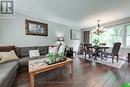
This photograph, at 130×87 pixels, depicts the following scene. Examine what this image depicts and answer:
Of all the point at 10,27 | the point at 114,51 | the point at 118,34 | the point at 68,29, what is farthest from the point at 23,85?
the point at 118,34

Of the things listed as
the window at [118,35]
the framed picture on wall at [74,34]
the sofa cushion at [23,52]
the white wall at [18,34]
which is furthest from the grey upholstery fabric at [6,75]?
the window at [118,35]

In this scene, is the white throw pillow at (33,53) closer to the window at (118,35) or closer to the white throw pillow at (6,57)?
the white throw pillow at (6,57)

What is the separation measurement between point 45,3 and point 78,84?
2909mm

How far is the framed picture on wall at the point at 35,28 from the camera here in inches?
185

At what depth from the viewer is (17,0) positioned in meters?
3.14

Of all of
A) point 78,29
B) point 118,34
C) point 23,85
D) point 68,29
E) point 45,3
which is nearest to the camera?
point 23,85

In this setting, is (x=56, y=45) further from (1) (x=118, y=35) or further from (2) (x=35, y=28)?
(1) (x=118, y=35)

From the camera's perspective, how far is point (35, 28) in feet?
16.6

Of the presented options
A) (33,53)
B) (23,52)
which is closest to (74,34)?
(33,53)

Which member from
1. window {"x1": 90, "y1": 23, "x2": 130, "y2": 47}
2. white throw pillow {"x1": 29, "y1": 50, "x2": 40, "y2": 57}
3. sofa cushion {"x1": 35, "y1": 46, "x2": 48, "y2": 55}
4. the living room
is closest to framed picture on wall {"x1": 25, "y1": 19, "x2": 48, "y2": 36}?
the living room

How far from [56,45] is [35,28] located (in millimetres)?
1482

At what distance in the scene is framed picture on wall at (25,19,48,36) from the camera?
15.4ft

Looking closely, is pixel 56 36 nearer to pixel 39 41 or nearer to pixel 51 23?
pixel 51 23

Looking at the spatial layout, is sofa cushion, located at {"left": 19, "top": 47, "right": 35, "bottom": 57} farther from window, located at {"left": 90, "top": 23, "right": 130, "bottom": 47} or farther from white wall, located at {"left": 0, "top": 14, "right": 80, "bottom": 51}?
window, located at {"left": 90, "top": 23, "right": 130, "bottom": 47}
